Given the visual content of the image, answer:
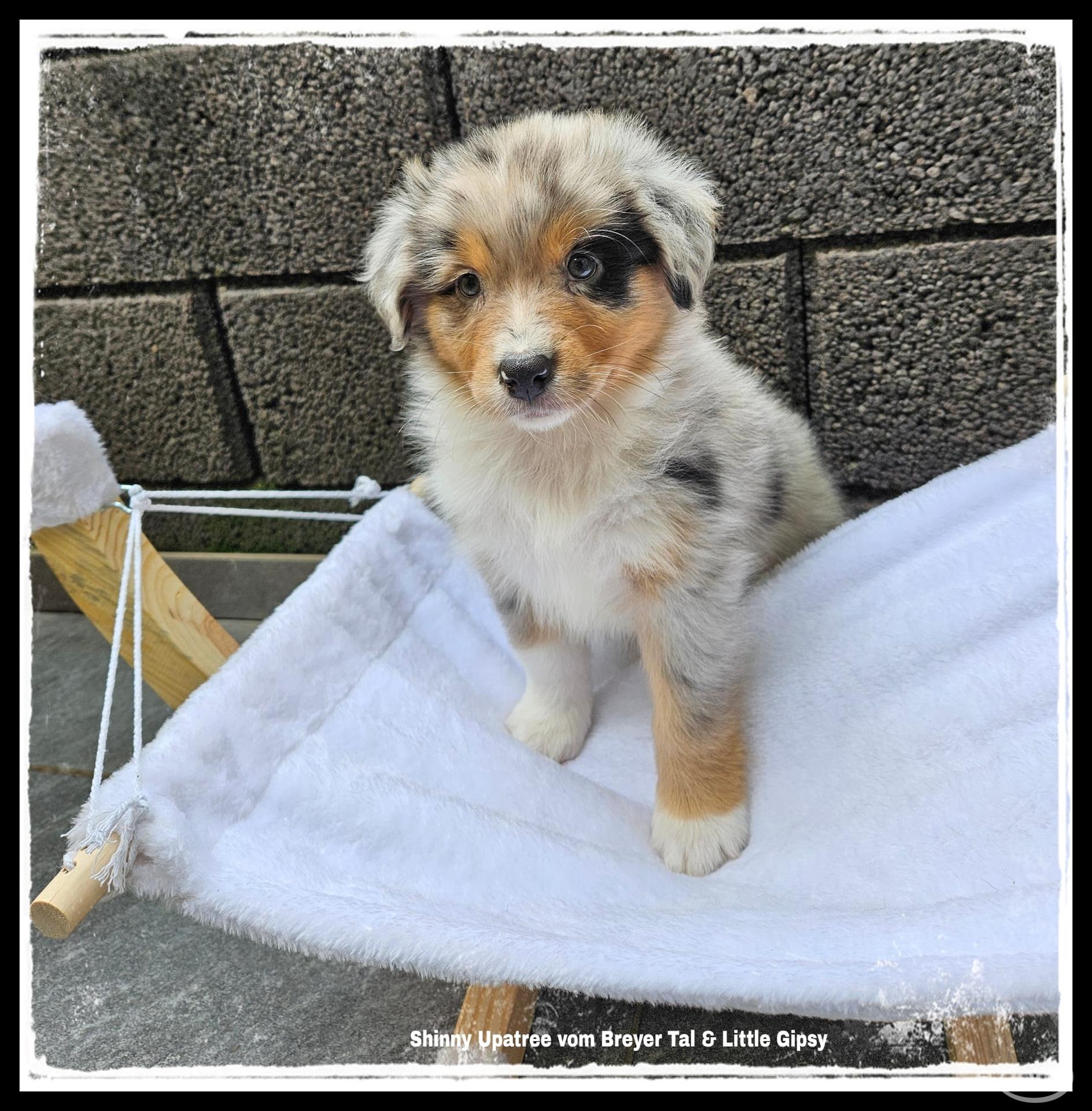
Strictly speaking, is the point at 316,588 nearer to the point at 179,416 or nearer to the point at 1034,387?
the point at 179,416

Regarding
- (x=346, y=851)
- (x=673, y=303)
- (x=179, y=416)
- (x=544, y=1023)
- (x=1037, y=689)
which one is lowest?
(x=544, y=1023)

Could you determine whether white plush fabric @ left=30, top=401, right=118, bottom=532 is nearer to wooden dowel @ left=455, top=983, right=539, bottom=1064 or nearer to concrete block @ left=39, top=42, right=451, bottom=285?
concrete block @ left=39, top=42, right=451, bottom=285

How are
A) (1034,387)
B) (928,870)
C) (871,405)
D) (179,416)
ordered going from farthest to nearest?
Result: (179,416), (871,405), (1034,387), (928,870)

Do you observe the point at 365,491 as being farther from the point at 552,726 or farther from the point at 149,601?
the point at 552,726

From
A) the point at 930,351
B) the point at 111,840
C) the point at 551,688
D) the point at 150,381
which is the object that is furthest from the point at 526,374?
the point at 150,381

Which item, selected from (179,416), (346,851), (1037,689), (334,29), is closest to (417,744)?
(346,851)

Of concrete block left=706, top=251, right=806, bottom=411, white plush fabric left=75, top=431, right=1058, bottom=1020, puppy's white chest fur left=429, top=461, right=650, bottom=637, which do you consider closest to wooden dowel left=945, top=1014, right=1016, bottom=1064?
white plush fabric left=75, top=431, right=1058, bottom=1020
